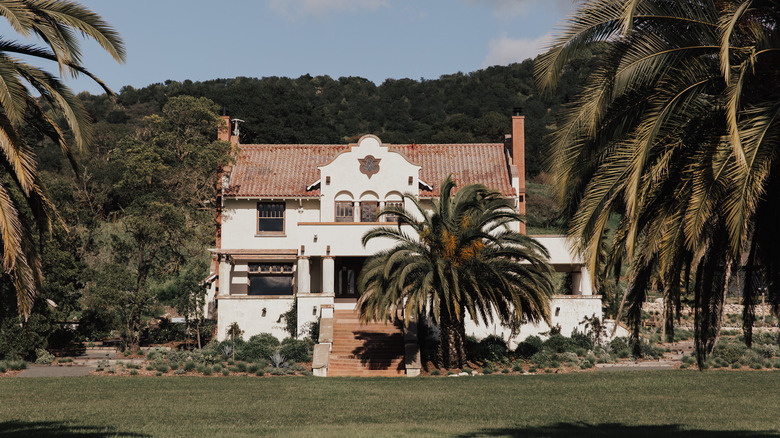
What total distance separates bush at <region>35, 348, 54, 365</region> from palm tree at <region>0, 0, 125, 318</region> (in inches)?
798

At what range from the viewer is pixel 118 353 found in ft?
119

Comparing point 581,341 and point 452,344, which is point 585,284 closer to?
point 581,341

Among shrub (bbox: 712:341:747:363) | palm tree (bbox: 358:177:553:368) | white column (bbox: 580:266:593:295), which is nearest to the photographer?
palm tree (bbox: 358:177:553:368)

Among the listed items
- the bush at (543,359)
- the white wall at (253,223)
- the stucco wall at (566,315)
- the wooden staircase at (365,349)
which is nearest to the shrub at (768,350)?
the stucco wall at (566,315)

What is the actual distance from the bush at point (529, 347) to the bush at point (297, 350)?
864 centimetres

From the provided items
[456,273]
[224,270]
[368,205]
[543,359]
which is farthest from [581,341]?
[224,270]

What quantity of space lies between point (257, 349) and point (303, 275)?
4.77 metres

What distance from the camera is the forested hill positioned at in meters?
80.4

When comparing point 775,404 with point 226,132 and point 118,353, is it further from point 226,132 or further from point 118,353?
point 226,132

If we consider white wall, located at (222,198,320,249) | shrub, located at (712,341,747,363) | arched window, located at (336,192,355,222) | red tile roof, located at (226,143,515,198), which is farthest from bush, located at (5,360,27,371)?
shrub, located at (712,341,747,363)

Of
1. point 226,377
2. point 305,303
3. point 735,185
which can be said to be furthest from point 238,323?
point 735,185

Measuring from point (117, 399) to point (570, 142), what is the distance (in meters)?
14.9

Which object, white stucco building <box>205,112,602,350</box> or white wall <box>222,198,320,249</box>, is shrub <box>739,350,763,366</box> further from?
white wall <box>222,198,320,249</box>

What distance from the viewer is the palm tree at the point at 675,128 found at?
11188 mm
